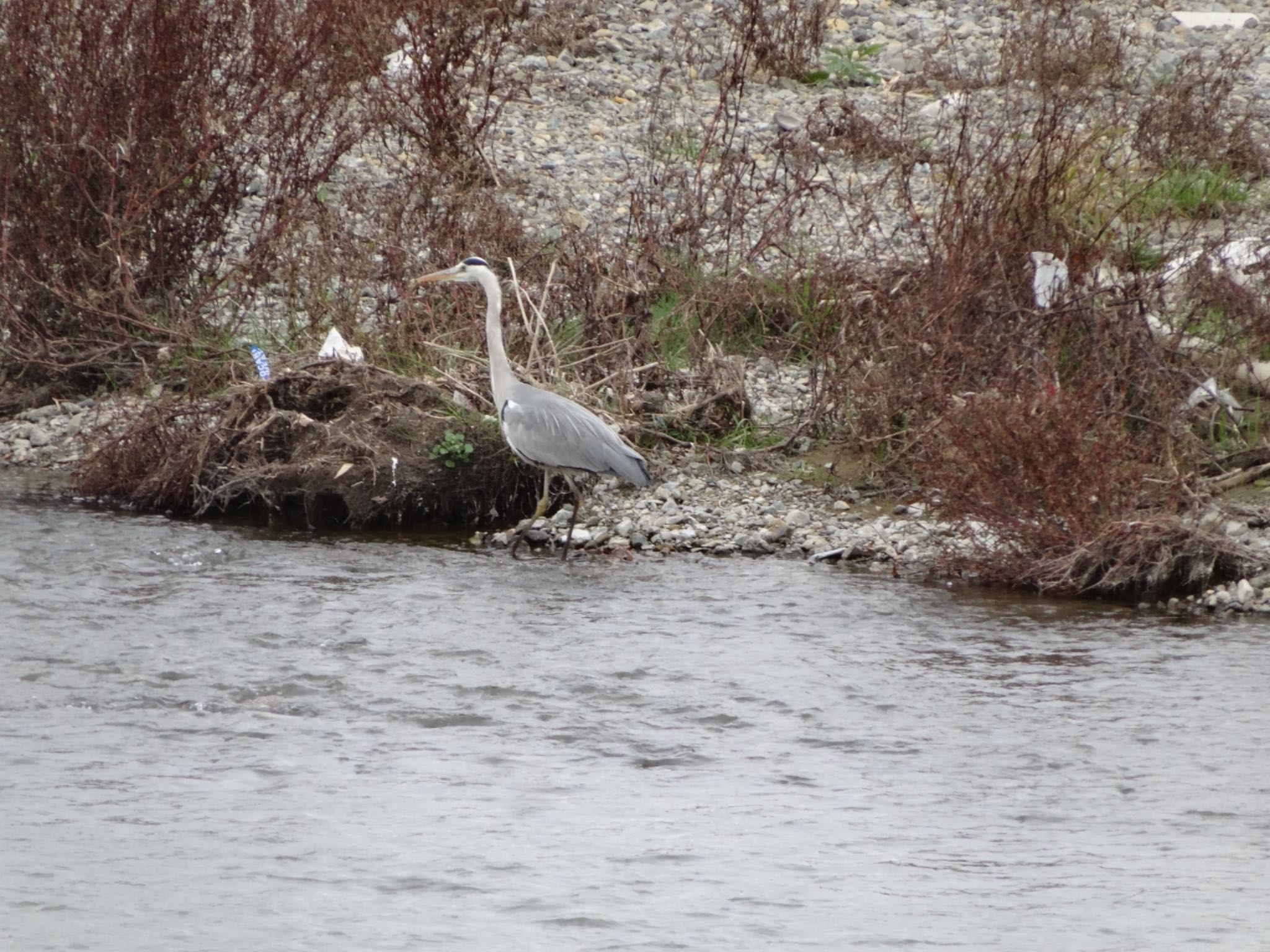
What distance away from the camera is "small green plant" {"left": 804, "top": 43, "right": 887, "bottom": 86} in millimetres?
15766

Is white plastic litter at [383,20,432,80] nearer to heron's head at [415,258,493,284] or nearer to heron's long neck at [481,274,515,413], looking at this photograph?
heron's head at [415,258,493,284]

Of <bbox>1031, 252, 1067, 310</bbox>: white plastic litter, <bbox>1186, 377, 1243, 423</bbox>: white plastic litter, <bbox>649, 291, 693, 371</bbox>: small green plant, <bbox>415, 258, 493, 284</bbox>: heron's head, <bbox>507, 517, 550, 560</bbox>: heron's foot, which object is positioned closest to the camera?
<bbox>507, 517, 550, 560</bbox>: heron's foot

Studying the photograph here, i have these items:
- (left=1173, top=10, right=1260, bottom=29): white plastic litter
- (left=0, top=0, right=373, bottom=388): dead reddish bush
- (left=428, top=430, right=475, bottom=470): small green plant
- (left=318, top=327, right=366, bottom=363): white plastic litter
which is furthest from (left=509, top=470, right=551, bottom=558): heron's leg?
(left=1173, top=10, right=1260, bottom=29): white plastic litter

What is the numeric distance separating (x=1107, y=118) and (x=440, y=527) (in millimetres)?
6493

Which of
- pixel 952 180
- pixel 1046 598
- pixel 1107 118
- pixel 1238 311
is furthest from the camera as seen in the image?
pixel 1107 118

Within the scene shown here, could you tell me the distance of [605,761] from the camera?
604cm

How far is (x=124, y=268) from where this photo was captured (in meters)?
10.4

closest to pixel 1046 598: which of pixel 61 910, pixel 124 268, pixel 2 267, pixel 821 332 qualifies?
pixel 821 332

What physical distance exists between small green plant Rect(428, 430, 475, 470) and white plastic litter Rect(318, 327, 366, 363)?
0.82 meters

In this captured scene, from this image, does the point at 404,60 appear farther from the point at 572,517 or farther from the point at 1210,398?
the point at 1210,398

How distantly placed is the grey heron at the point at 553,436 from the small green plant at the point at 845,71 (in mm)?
7357

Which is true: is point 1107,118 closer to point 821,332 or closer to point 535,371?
point 821,332

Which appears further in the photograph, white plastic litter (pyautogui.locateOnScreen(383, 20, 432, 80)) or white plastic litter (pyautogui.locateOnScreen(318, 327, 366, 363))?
white plastic litter (pyautogui.locateOnScreen(383, 20, 432, 80))

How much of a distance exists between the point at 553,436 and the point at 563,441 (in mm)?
54
